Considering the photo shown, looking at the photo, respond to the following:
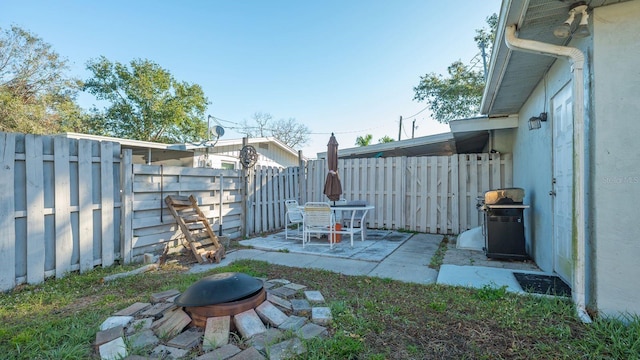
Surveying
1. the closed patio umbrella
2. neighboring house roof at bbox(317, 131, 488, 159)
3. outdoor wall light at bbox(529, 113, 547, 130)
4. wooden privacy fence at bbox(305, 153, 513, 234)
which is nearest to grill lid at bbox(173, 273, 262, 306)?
the closed patio umbrella

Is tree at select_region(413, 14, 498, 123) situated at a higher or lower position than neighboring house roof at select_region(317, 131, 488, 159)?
higher

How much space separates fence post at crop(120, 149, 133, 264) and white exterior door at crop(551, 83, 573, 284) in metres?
5.73

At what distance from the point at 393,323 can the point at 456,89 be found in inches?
717

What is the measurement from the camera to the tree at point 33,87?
13.9 m

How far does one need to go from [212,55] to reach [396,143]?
12329 millimetres

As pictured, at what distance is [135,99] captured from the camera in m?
20.5

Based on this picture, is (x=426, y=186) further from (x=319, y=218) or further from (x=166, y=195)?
(x=166, y=195)

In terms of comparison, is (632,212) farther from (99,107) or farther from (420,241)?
(99,107)

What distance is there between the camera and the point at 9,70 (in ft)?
49.5

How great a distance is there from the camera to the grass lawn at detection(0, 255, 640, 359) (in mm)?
2027

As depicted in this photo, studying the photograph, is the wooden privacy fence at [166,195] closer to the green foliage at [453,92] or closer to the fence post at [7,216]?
the fence post at [7,216]

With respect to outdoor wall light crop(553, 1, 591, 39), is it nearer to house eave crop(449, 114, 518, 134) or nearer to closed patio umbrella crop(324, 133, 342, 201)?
house eave crop(449, 114, 518, 134)

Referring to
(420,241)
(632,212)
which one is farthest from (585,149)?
(420,241)

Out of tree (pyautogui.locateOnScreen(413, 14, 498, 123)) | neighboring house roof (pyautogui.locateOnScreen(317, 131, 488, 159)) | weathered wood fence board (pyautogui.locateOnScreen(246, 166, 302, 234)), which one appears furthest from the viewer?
tree (pyautogui.locateOnScreen(413, 14, 498, 123))
